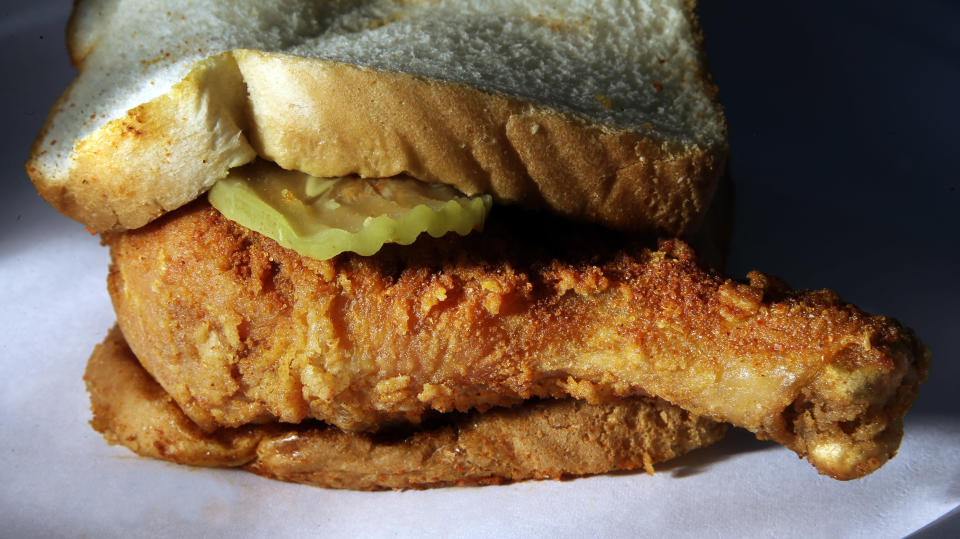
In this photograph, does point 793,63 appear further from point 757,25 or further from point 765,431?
point 765,431

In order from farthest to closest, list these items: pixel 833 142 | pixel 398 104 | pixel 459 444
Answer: pixel 833 142
pixel 459 444
pixel 398 104

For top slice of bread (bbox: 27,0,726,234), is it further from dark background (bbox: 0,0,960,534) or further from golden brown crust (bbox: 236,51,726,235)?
dark background (bbox: 0,0,960,534)

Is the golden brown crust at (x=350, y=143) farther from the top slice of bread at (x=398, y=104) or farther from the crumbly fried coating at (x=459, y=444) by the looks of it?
the crumbly fried coating at (x=459, y=444)

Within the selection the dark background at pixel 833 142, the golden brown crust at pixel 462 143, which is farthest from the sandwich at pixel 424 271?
the dark background at pixel 833 142

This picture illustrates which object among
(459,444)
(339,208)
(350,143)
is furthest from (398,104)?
(459,444)

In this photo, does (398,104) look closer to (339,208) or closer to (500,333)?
(339,208)

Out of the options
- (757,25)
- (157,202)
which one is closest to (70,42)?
(157,202)

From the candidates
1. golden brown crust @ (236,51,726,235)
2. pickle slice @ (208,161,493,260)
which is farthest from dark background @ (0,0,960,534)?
pickle slice @ (208,161,493,260)
